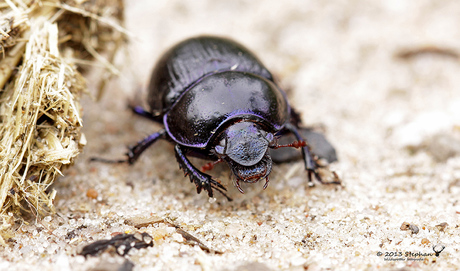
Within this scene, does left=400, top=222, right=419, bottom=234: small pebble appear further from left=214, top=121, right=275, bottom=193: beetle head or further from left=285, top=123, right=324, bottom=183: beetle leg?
left=214, top=121, right=275, bottom=193: beetle head

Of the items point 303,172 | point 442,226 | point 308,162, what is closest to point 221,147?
point 308,162

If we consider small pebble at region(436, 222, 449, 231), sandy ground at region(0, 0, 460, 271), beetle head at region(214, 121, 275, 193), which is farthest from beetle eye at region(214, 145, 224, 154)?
small pebble at region(436, 222, 449, 231)

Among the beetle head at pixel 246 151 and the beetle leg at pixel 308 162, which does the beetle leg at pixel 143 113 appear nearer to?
the beetle head at pixel 246 151

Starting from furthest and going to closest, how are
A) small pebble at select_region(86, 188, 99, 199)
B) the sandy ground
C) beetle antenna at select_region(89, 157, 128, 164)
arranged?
beetle antenna at select_region(89, 157, 128, 164), small pebble at select_region(86, 188, 99, 199), the sandy ground

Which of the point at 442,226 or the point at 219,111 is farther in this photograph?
the point at 219,111

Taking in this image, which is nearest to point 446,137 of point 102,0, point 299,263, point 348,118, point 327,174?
point 348,118

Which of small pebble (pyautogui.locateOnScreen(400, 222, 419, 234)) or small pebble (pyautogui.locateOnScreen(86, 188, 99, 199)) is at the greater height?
small pebble (pyautogui.locateOnScreen(400, 222, 419, 234))

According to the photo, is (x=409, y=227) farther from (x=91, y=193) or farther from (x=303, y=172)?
(x=91, y=193)
